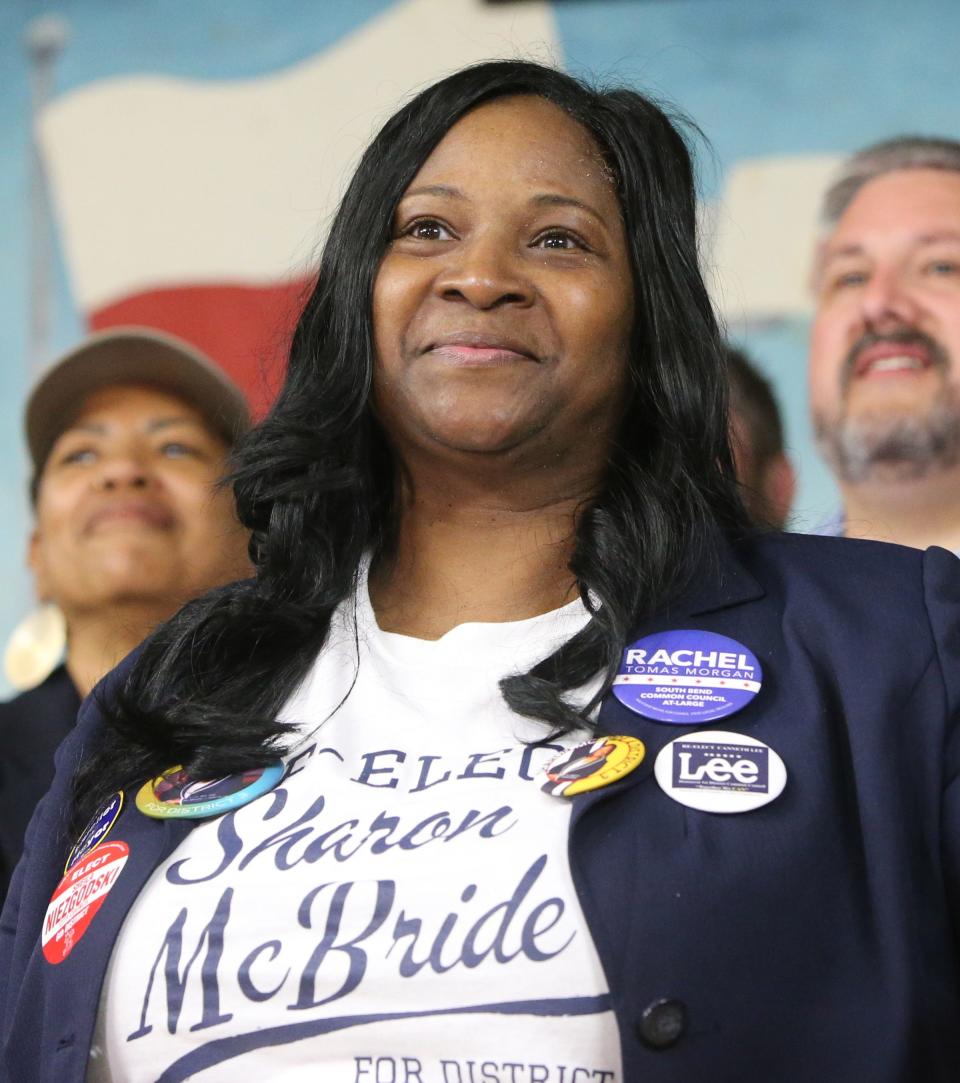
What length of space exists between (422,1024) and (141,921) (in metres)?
0.31

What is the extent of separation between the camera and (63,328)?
3158 mm

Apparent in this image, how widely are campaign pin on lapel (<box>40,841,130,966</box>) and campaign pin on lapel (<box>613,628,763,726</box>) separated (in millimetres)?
512

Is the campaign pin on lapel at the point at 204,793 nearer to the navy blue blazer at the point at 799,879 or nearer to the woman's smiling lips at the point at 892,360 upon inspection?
the navy blue blazer at the point at 799,879

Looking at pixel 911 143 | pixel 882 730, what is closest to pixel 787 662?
pixel 882 730

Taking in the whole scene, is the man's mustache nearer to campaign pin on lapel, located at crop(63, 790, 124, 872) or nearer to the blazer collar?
the blazer collar

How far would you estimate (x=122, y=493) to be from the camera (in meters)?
2.89

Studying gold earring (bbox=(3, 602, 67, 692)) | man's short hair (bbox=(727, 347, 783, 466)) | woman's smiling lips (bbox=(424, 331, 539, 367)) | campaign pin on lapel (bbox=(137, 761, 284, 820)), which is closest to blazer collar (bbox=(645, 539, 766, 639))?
woman's smiling lips (bbox=(424, 331, 539, 367))

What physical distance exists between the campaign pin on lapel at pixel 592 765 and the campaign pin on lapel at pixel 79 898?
1.42 ft

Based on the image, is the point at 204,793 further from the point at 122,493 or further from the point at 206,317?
the point at 206,317

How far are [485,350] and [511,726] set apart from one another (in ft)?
1.23

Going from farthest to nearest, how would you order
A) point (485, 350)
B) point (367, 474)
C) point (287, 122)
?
point (287, 122), point (367, 474), point (485, 350)

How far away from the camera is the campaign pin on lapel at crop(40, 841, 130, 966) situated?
63.6 inches

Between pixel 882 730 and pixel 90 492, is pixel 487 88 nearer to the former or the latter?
pixel 882 730

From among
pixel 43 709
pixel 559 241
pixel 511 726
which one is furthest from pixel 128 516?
pixel 511 726
